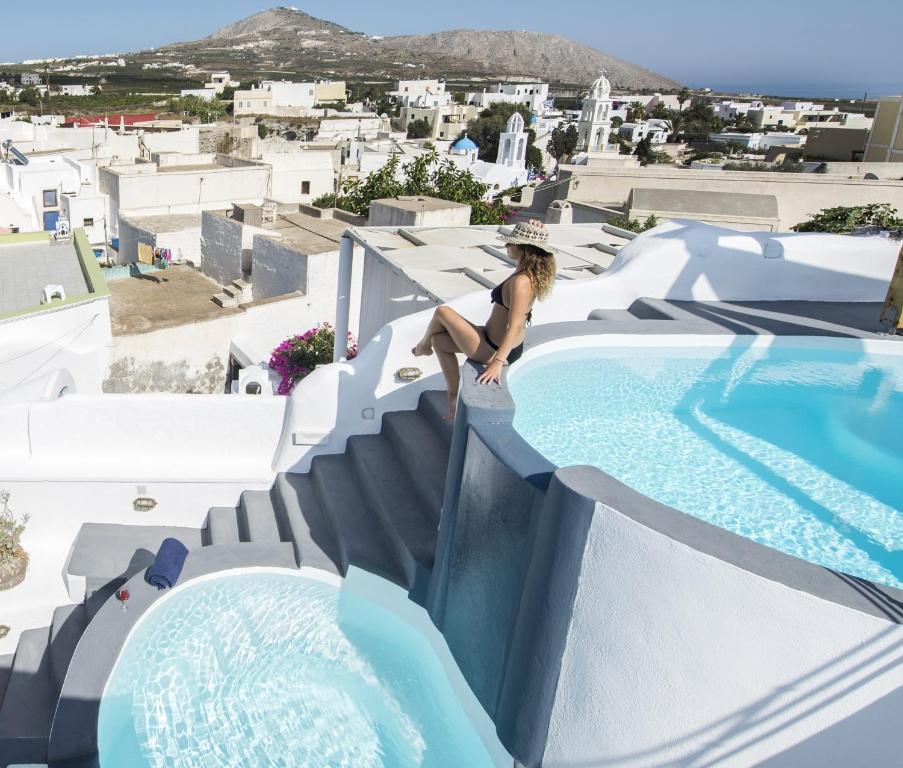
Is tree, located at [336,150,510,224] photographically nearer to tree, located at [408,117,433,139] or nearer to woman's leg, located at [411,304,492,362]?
woman's leg, located at [411,304,492,362]

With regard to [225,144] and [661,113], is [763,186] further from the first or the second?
[661,113]

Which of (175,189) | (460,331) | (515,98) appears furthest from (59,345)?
(515,98)

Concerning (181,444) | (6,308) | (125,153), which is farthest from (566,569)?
(125,153)

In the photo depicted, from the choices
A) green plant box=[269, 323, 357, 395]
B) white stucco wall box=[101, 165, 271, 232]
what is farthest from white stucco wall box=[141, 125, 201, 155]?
green plant box=[269, 323, 357, 395]

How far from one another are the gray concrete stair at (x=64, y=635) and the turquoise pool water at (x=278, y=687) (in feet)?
3.63

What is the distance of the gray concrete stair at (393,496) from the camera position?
599cm

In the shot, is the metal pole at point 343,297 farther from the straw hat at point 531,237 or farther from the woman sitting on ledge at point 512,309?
the straw hat at point 531,237

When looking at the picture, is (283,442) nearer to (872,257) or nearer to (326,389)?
(326,389)

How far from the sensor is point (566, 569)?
162 inches

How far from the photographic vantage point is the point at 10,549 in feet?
22.9

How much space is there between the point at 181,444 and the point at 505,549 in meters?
4.10

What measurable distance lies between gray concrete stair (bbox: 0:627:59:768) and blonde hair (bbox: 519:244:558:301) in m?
4.97

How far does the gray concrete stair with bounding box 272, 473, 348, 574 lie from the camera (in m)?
6.23

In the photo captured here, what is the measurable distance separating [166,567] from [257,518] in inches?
44.8
